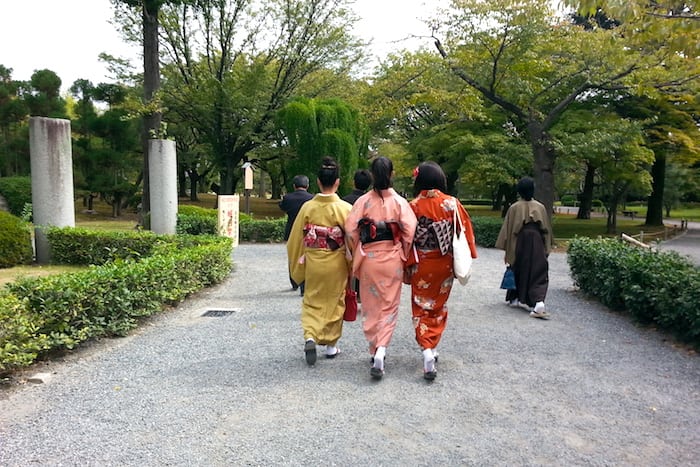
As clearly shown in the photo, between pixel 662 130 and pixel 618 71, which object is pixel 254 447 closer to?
pixel 618 71

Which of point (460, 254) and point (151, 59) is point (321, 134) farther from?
point (460, 254)

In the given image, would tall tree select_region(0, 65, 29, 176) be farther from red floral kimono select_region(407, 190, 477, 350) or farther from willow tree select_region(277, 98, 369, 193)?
red floral kimono select_region(407, 190, 477, 350)

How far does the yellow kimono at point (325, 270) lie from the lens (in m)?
4.29

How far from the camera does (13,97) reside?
1892 centimetres

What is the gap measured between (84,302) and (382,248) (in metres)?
2.94

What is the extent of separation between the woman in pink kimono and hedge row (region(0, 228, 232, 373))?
269cm

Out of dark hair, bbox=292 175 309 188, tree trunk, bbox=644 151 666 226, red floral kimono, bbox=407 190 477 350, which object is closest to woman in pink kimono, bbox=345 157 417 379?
red floral kimono, bbox=407 190 477 350

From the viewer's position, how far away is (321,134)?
703 inches

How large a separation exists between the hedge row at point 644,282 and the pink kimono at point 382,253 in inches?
119

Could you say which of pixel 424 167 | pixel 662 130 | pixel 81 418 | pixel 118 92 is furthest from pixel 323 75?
pixel 81 418

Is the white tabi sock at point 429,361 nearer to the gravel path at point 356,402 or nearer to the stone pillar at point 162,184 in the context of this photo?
the gravel path at point 356,402

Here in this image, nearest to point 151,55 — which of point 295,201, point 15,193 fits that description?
point 15,193

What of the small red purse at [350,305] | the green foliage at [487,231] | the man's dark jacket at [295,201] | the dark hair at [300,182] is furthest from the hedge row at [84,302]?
the green foliage at [487,231]

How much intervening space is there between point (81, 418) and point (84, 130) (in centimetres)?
1945
